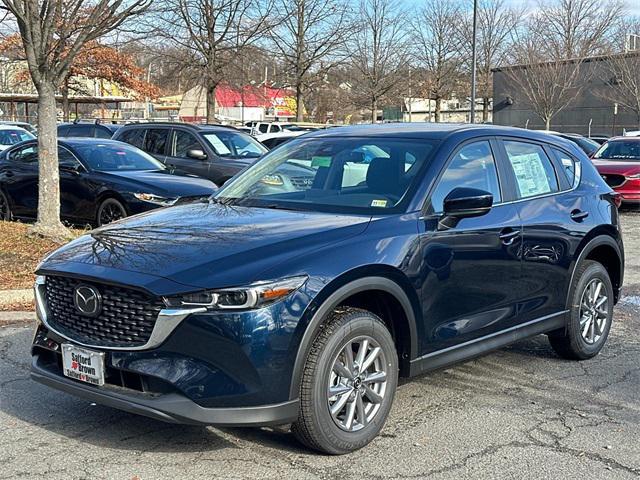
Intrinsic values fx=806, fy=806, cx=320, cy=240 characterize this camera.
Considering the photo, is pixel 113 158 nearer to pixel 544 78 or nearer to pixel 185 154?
pixel 185 154

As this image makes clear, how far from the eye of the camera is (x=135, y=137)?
1496cm

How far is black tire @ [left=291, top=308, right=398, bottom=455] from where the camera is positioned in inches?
154

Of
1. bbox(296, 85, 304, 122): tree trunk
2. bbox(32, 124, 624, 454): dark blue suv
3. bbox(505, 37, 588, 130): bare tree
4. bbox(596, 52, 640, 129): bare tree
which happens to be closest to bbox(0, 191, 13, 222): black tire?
bbox(32, 124, 624, 454): dark blue suv

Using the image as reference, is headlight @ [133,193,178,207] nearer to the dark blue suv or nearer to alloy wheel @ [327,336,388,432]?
the dark blue suv

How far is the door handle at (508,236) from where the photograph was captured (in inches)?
202

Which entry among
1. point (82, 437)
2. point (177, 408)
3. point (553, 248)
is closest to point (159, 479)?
point (177, 408)

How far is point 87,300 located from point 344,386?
136cm

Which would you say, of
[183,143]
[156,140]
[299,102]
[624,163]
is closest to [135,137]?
[156,140]

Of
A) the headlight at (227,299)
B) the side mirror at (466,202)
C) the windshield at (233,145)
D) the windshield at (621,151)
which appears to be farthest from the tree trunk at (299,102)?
the headlight at (227,299)

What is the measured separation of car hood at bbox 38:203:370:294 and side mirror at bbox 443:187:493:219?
538 millimetres

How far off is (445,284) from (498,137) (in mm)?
1362

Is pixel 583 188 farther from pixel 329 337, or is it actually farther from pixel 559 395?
pixel 329 337

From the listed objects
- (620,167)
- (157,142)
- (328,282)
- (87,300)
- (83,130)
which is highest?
(83,130)

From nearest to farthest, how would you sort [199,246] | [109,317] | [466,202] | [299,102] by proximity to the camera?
[109,317] < [199,246] < [466,202] < [299,102]
